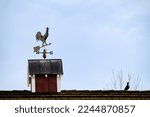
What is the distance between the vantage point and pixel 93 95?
19.0 meters

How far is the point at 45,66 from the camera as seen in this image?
2167 centimetres

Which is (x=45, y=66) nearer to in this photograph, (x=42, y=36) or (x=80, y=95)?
(x=42, y=36)

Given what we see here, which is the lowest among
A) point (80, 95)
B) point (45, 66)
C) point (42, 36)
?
point (80, 95)

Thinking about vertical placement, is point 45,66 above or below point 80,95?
above

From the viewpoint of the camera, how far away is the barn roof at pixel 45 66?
2128 cm

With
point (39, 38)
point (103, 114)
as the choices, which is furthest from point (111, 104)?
point (39, 38)

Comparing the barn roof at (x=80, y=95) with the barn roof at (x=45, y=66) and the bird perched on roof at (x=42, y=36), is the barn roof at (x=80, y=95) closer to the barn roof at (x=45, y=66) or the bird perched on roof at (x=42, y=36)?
the barn roof at (x=45, y=66)

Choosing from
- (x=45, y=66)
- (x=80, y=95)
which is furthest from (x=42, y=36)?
(x=80, y=95)

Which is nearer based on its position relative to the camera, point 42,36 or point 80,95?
point 80,95

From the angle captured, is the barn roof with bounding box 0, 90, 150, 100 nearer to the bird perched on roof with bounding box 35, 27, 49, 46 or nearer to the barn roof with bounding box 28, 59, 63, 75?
the barn roof with bounding box 28, 59, 63, 75

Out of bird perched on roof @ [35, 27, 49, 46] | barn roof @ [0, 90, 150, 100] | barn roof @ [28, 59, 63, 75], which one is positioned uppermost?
bird perched on roof @ [35, 27, 49, 46]

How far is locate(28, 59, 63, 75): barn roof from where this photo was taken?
2128cm

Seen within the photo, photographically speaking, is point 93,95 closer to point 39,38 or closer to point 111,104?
point 111,104

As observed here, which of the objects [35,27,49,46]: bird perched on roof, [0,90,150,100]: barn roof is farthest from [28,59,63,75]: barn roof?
[0,90,150,100]: barn roof
